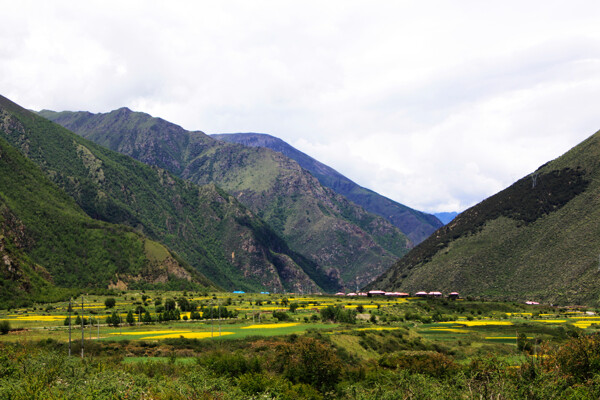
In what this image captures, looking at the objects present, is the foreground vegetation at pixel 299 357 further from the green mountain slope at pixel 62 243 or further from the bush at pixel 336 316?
the green mountain slope at pixel 62 243

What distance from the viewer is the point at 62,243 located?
555 feet

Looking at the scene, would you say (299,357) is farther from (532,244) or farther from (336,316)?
(532,244)

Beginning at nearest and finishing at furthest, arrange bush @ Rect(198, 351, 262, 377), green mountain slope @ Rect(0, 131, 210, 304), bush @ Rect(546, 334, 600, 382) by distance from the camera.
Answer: bush @ Rect(546, 334, 600, 382), bush @ Rect(198, 351, 262, 377), green mountain slope @ Rect(0, 131, 210, 304)

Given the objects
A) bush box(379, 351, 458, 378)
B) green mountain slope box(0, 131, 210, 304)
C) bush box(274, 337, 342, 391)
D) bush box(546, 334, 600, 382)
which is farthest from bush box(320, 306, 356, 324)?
green mountain slope box(0, 131, 210, 304)

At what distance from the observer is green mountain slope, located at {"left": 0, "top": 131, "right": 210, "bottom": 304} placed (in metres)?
152

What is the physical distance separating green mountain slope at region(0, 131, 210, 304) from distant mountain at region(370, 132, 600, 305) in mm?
95144

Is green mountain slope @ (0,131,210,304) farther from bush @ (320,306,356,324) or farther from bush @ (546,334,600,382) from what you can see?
bush @ (546,334,600,382)

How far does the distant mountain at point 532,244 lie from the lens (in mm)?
127750

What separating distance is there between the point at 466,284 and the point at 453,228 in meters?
47.2

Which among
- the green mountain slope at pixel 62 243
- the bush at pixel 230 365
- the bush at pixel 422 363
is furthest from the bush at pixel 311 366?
the green mountain slope at pixel 62 243

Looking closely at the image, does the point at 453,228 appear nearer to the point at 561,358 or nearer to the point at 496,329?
the point at 496,329

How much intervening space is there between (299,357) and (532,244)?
123500 millimetres

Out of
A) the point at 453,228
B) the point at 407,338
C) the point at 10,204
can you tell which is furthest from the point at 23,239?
the point at 453,228

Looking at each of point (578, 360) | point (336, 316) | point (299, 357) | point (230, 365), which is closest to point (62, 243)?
point (336, 316)
